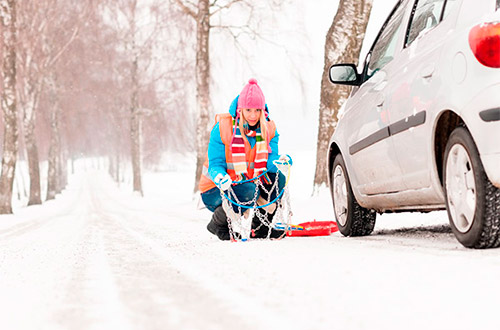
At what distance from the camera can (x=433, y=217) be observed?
6.12m

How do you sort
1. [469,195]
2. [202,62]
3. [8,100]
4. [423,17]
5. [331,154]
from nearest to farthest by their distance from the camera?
[469,195]
[423,17]
[331,154]
[8,100]
[202,62]

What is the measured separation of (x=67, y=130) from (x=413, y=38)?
3146cm

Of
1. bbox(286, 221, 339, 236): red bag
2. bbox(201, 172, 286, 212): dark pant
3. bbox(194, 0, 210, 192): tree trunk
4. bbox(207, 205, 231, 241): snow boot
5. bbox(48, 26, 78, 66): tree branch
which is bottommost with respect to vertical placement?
bbox(286, 221, 339, 236): red bag

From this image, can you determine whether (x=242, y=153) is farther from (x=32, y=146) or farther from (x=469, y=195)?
(x=32, y=146)

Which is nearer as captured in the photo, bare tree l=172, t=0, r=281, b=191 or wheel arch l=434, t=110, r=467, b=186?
wheel arch l=434, t=110, r=467, b=186

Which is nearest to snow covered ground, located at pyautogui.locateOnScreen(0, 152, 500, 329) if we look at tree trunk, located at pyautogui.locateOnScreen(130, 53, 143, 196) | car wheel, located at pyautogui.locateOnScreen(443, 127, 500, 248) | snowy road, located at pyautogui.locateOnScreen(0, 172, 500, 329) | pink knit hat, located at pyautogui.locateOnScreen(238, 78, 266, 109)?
snowy road, located at pyautogui.locateOnScreen(0, 172, 500, 329)

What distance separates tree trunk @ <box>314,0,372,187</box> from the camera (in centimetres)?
985

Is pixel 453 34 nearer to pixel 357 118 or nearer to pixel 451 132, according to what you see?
pixel 451 132

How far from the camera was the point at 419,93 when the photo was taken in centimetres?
344

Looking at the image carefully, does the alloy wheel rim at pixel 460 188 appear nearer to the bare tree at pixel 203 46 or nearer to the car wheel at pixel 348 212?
the car wheel at pixel 348 212

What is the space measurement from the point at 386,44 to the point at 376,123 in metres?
0.85

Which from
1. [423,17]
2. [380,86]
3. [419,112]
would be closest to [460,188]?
[419,112]

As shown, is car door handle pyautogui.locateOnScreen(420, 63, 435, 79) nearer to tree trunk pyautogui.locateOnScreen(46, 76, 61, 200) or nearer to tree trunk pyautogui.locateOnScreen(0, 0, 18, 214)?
tree trunk pyautogui.locateOnScreen(0, 0, 18, 214)

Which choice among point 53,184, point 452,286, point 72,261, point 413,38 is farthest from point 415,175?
point 53,184
